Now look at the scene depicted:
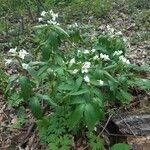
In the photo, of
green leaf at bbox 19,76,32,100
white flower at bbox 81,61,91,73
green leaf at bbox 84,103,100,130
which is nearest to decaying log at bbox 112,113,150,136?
green leaf at bbox 84,103,100,130

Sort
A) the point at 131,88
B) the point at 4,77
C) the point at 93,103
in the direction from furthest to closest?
the point at 4,77, the point at 131,88, the point at 93,103

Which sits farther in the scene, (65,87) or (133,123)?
(133,123)

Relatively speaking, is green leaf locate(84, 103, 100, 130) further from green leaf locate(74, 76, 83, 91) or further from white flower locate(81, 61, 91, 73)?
white flower locate(81, 61, 91, 73)

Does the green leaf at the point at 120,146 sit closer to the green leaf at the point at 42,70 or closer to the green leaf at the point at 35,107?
the green leaf at the point at 35,107

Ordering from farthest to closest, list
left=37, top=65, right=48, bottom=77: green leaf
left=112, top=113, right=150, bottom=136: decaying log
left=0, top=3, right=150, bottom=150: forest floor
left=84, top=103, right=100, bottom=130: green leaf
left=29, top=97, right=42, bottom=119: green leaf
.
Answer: left=0, top=3, right=150, bottom=150: forest floor → left=112, top=113, right=150, bottom=136: decaying log → left=37, top=65, right=48, bottom=77: green leaf → left=29, top=97, right=42, bottom=119: green leaf → left=84, top=103, right=100, bottom=130: green leaf

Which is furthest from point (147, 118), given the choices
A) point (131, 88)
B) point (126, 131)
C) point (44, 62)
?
point (44, 62)

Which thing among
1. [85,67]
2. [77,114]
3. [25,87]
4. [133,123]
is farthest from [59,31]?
[133,123]

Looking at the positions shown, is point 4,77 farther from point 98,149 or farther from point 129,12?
point 129,12

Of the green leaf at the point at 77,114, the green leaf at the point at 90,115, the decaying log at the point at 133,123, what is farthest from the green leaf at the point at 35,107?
the decaying log at the point at 133,123

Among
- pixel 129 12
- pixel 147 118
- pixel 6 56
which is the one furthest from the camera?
pixel 129 12

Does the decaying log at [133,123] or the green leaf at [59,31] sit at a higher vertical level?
the green leaf at [59,31]

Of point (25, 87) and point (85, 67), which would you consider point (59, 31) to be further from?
point (25, 87)
